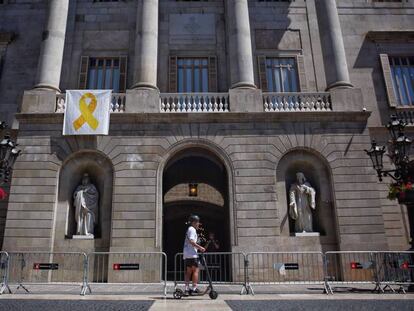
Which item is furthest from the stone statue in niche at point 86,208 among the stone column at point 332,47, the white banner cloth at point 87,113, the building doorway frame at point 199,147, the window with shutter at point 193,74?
the stone column at point 332,47

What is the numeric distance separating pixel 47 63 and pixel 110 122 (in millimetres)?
4586

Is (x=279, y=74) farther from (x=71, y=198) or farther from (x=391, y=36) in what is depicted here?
(x=71, y=198)

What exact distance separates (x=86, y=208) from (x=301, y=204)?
31.6ft

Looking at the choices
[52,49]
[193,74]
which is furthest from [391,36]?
[52,49]

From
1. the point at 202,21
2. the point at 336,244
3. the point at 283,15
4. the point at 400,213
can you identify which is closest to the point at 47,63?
the point at 202,21

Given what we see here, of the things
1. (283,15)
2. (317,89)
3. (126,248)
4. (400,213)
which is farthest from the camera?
(283,15)

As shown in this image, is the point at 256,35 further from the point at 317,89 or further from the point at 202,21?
the point at 317,89

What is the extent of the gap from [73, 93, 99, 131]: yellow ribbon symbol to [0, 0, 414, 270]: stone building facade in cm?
82

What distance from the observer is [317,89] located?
67.5 feet

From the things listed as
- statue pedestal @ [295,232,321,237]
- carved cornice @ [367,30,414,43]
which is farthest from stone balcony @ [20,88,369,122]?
carved cornice @ [367,30,414,43]

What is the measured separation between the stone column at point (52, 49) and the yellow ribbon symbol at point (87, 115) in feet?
6.49

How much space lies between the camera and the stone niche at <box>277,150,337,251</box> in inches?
619

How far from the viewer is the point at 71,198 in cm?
1664

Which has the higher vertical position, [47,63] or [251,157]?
[47,63]
